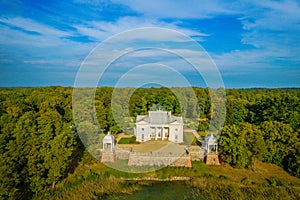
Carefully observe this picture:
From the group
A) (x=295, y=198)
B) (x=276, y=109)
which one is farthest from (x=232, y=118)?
(x=295, y=198)

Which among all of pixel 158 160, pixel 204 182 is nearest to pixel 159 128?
pixel 158 160

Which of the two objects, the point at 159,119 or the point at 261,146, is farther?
the point at 159,119

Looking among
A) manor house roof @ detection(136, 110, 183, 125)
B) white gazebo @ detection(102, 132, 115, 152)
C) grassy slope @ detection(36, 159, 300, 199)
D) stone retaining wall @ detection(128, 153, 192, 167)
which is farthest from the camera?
manor house roof @ detection(136, 110, 183, 125)

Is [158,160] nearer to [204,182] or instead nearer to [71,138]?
[204,182]

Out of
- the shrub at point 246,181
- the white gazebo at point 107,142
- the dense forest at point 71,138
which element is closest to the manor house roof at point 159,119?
the dense forest at point 71,138

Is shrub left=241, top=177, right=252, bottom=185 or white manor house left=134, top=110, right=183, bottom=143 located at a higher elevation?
white manor house left=134, top=110, right=183, bottom=143

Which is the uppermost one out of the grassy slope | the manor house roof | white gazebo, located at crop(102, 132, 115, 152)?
the manor house roof

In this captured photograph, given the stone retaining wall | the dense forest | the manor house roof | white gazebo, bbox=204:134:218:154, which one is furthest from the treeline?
the manor house roof

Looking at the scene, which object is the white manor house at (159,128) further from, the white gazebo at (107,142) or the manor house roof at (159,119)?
the white gazebo at (107,142)

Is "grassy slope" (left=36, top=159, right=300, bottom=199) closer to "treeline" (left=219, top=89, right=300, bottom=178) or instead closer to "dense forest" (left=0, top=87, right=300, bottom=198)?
"treeline" (left=219, top=89, right=300, bottom=178)
